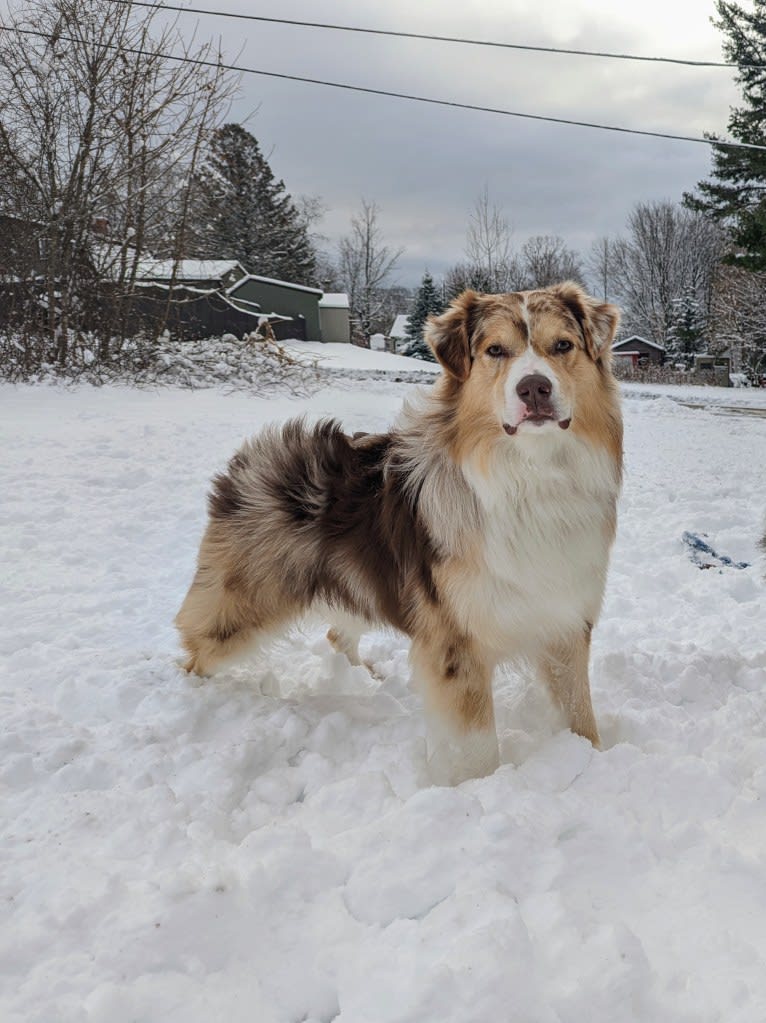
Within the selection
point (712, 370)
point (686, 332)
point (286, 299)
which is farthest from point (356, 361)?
point (686, 332)

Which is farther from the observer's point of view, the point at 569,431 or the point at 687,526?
the point at 687,526

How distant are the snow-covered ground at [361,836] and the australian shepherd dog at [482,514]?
429 mm

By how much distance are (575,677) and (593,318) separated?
1.63 m

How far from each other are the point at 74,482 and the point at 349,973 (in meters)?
6.65

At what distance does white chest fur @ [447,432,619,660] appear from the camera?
2.78m

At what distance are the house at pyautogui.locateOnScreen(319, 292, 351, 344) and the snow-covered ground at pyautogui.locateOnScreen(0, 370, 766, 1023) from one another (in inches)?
1491

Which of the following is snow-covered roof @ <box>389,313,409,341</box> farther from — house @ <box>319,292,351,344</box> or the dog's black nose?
the dog's black nose

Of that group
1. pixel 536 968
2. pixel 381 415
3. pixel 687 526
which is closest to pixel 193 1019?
pixel 536 968

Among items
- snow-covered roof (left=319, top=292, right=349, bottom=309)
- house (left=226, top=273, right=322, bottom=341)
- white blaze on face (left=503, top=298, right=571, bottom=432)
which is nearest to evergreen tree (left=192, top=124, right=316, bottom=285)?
snow-covered roof (left=319, top=292, right=349, bottom=309)

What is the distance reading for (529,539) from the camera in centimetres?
279

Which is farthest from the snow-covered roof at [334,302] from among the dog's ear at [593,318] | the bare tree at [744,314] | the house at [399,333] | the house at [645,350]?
the dog's ear at [593,318]

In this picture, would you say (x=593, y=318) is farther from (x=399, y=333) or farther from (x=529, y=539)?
(x=399, y=333)

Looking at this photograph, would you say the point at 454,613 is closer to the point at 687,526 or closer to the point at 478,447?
the point at 478,447

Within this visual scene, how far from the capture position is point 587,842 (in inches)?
86.6
